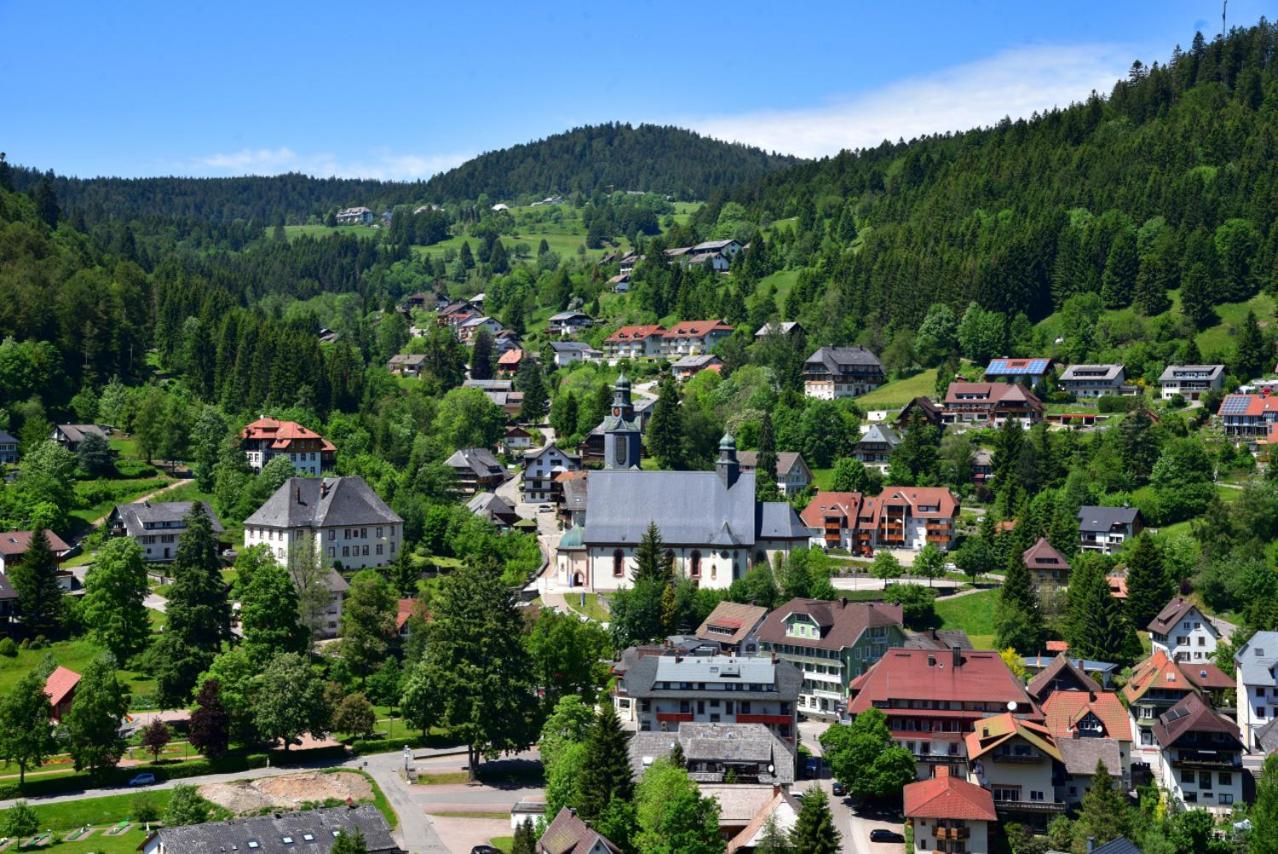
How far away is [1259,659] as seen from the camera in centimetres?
6888

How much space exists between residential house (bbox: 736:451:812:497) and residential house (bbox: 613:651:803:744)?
37820mm

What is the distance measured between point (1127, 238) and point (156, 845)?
339ft

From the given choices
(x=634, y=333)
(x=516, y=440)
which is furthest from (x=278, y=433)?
(x=634, y=333)

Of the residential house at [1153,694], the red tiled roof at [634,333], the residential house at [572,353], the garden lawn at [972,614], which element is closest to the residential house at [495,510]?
the garden lawn at [972,614]

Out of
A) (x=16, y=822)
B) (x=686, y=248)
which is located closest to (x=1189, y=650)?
(x=16, y=822)

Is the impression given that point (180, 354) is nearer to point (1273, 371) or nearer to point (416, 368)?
point (416, 368)

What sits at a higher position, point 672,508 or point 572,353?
point 572,353

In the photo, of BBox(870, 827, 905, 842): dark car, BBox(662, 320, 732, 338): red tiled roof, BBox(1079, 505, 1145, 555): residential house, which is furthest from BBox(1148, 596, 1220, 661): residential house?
BBox(662, 320, 732, 338): red tiled roof

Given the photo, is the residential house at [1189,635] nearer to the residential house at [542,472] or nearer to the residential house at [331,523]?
the residential house at [331,523]

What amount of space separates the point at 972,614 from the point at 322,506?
122 feet

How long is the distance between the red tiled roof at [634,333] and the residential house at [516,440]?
96.2 ft

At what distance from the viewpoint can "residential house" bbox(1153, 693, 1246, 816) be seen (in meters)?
58.8

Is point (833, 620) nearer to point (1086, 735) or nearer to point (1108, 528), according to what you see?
point (1086, 735)

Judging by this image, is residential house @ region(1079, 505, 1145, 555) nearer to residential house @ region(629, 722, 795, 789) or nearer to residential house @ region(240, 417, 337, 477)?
residential house @ region(629, 722, 795, 789)
